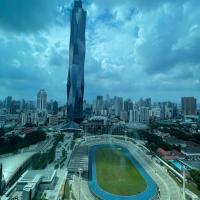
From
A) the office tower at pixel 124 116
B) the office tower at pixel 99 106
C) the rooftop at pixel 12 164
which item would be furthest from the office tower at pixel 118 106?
the rooftop at pixel 12 164

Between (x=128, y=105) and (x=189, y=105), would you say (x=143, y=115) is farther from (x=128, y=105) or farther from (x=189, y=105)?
(x=189, y=105)

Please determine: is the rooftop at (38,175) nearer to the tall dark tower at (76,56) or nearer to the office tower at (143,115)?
the tall dark tower at (76,56)

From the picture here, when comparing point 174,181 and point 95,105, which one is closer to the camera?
point 174,181

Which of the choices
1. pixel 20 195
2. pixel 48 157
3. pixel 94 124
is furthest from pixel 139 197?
pixel 94 124

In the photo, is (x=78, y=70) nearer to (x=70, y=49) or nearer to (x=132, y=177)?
(x=70, y=49)

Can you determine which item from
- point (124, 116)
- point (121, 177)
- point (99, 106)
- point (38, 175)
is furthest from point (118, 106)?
point (38, 175)

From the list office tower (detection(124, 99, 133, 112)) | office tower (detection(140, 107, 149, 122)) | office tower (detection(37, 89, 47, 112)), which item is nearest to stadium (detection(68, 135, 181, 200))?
office tower (detection(140, 107, 149, 122))
